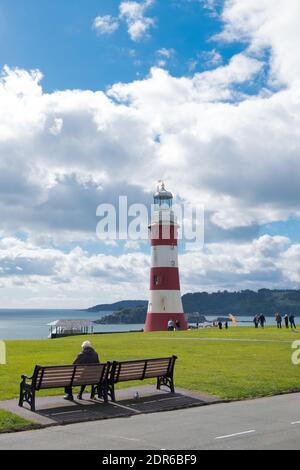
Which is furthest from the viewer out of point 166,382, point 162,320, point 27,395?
point 162,320

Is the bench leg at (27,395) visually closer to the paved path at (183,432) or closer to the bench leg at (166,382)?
the paved path at (183,432)

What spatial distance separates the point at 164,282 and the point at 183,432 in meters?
38.6

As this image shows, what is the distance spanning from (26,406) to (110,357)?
1043 centimetres

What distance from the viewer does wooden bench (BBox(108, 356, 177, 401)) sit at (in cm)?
1421

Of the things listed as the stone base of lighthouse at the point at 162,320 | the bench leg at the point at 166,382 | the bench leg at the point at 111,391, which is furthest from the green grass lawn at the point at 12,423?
the stone base of lighthouse at the point at 162,320

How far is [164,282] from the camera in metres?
49.4

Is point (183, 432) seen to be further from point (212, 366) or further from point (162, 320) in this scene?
point (162, 320)

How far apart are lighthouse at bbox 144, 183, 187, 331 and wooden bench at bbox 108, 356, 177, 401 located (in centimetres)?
3343

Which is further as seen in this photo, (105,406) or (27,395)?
(105,406)

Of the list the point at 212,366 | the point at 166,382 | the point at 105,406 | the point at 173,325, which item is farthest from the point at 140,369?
the point at 173,325

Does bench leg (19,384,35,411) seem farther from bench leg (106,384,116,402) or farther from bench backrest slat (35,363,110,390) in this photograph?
bench leg (106,384,116,402)

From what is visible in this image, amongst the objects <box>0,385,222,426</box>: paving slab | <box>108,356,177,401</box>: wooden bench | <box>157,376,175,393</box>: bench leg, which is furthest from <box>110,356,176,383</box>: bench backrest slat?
<box>0,385,222,426</box>: paving slab

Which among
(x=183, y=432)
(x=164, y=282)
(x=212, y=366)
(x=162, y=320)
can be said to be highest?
(x=164, y=282)

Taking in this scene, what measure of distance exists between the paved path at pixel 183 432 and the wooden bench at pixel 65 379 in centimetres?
179
